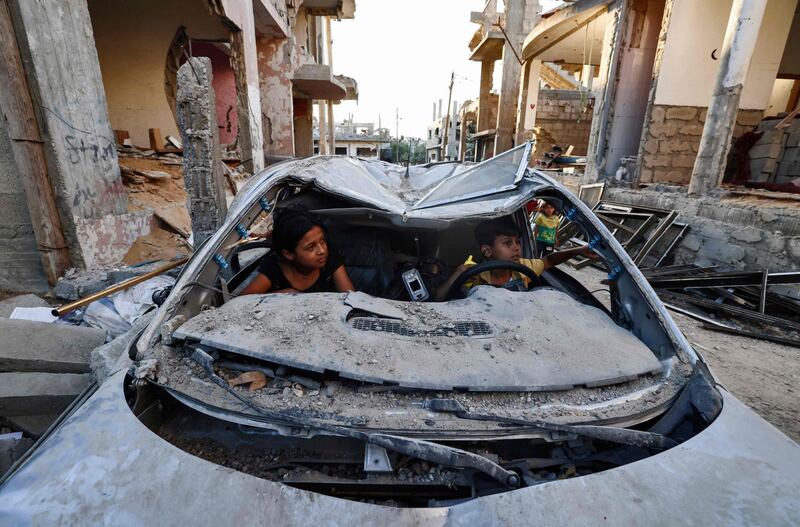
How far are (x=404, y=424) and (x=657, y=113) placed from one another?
761cm

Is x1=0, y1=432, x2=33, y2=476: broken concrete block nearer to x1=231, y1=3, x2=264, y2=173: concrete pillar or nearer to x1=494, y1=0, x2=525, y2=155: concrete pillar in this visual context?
x1=231, y1=3, x2=264, y2=173: concrete pillar

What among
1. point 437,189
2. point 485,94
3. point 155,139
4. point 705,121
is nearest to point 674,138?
point 705,121

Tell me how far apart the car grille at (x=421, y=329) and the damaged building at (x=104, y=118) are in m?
3.11

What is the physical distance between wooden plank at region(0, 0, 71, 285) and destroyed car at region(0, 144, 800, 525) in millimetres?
2897

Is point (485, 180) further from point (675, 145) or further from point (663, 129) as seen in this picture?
point (675, 145)

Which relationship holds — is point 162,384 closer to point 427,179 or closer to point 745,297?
point 427,179

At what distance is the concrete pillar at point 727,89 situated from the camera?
4.92 meters

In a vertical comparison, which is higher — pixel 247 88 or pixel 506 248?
pixel 247 88

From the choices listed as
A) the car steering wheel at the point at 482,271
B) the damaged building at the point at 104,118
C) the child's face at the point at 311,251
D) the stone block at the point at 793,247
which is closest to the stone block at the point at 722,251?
the stone block at the point at 793,247

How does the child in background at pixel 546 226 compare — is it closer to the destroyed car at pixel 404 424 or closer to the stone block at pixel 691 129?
the stone block at pixel 691 129

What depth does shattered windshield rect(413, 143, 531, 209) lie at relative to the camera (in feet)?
7.29

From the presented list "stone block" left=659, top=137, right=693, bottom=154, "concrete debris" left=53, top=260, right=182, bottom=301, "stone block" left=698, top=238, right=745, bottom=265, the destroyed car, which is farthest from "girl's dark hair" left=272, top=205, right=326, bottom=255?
"stone block" left=659, top=137, right=693, bottom=154

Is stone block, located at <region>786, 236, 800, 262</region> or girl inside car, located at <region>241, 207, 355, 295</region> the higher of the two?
girl inside car, located at <region>241, 207, 355, 295</region>

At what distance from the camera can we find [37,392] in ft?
7.59
